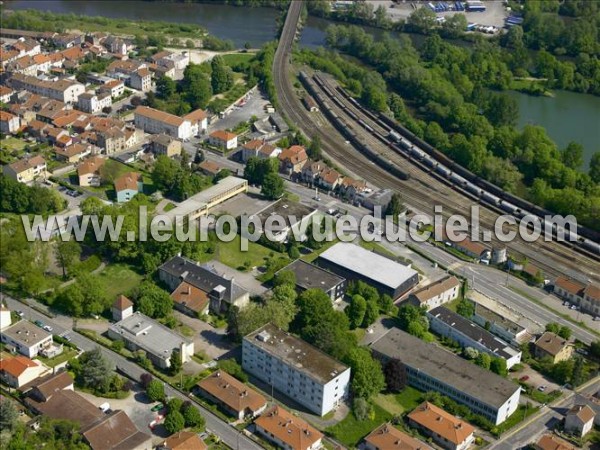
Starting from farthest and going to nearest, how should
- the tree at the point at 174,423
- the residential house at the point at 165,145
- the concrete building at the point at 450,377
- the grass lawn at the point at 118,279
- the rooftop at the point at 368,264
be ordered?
the residential house at the point at 165,145 → the rooftop at the point at 368,264 → the grass lawn at the point at 118,279 → the concrete building at the point at 450,377 → the tree at the point at 174,423

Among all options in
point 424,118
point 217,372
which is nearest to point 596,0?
point 424,118

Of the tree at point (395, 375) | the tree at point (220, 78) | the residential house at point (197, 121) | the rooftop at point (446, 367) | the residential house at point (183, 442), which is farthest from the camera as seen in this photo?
the tree at point (220, 78)

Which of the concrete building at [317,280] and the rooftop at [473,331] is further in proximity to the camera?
the concrete building at [317,280]

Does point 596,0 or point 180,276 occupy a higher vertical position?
point 596,0

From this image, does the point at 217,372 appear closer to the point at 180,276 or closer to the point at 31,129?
the point at 180,276

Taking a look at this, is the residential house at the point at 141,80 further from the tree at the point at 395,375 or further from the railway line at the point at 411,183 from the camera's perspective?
the tree at the point at 395,375

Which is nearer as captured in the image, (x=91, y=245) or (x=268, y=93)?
(x=91, y=245)

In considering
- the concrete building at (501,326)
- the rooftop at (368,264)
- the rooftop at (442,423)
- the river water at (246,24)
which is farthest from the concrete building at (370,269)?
the river water at (246,24)

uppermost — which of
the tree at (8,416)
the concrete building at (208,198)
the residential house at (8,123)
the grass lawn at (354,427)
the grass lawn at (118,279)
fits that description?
the residential house at (8,123)
